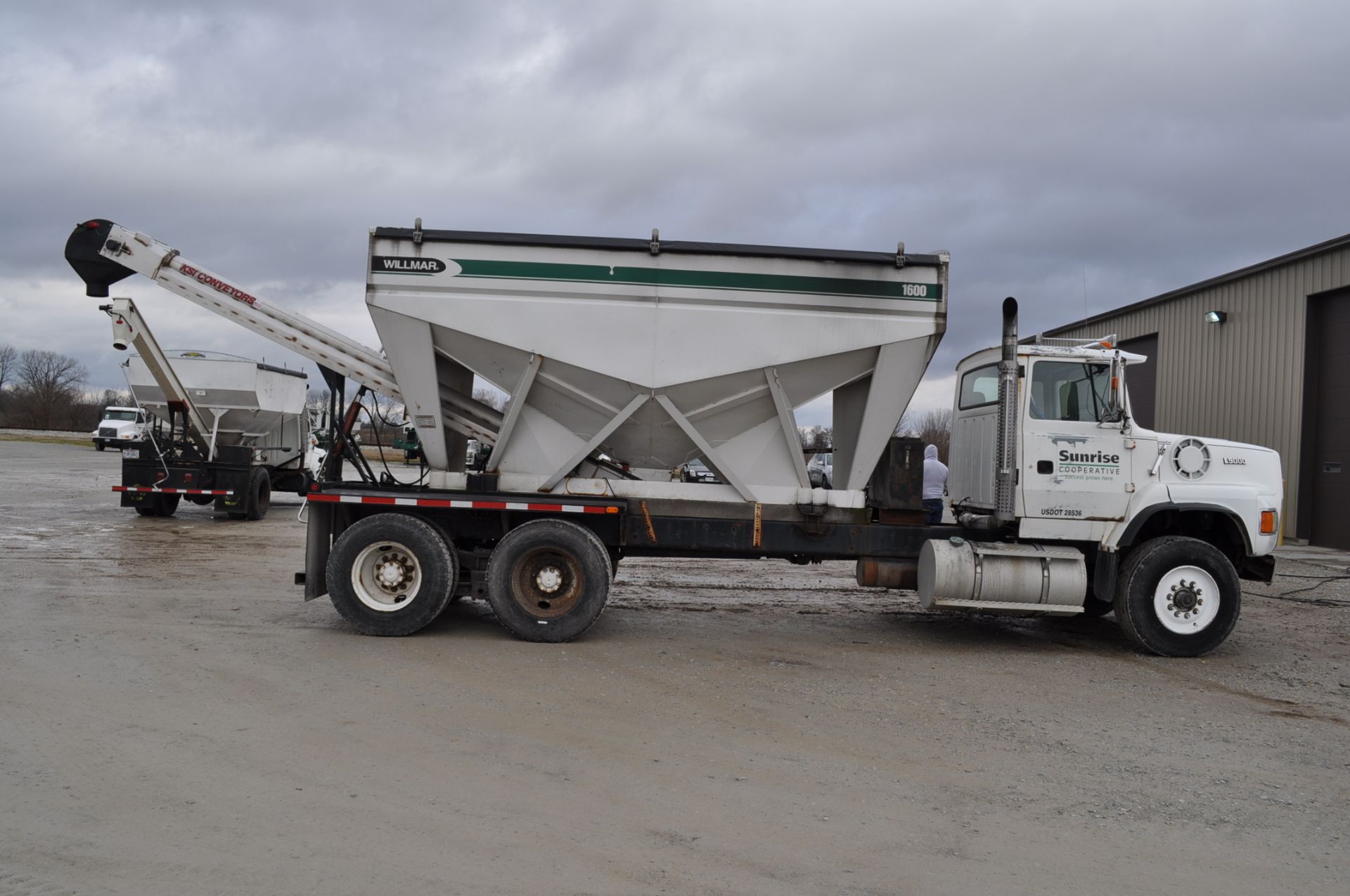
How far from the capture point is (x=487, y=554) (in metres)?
8.92

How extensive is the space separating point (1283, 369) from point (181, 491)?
21.3m

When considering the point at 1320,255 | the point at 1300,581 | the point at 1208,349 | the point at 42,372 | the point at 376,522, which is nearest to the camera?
the point at 376,522

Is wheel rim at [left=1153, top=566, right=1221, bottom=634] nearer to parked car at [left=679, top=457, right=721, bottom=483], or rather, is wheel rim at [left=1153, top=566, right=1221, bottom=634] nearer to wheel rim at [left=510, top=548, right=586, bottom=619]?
parked car at [left=679, top=457, right=721, bottom=483]

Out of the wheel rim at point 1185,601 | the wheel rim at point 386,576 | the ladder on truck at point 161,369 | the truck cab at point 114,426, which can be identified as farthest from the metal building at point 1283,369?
the truck cab at point 114,426

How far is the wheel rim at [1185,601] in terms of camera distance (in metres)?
8.56

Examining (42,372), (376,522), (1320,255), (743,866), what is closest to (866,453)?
(376,522)

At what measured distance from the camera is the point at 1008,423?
336 inches

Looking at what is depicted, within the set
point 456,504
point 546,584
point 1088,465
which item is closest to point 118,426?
point 456,504

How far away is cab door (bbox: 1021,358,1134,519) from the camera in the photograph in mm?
8602

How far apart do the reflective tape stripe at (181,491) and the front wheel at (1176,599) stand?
1566 cm

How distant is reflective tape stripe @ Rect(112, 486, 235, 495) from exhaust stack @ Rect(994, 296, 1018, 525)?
14708 millimetres

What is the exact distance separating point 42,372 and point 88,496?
82757 mm

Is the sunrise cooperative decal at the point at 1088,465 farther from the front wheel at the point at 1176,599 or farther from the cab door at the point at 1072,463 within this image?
the front wheel at the point at 1176,599

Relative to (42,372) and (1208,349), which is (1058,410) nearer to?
(1208,349)
